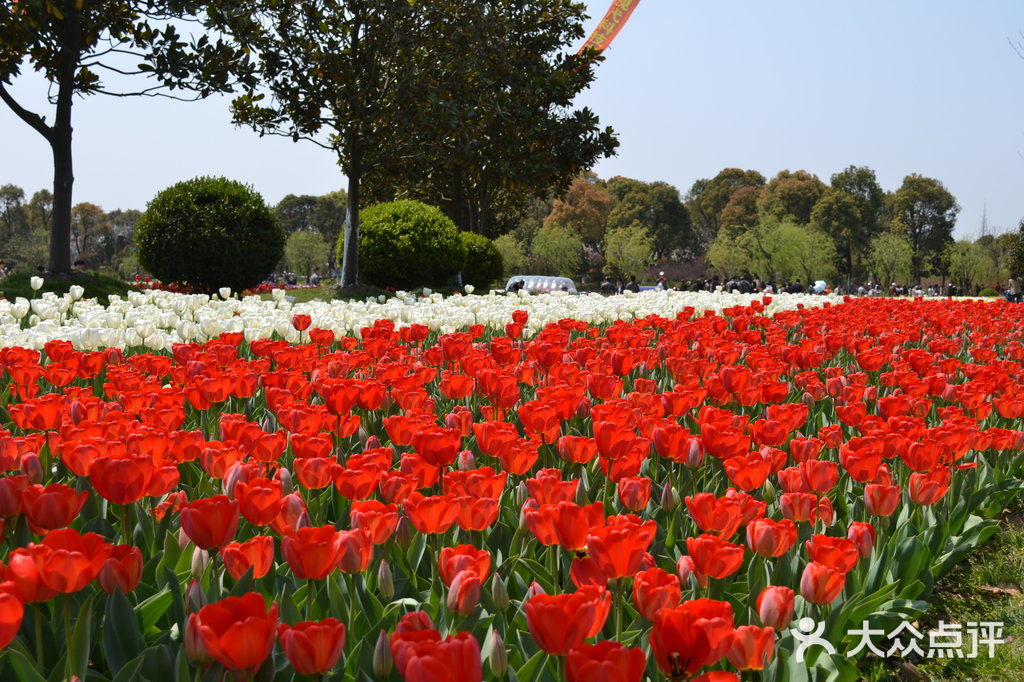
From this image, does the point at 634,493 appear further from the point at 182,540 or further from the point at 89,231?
the point at 89,231

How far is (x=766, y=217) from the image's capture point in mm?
65000

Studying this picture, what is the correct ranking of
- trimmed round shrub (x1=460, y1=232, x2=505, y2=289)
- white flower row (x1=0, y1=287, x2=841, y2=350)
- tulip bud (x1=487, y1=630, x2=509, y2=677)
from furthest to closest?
trimmed round shrub (x1=460, y1=232, x2=505, y2=289) → white flower row (x1=0, y1=287, x2=841, y2=350) → tulip bud (x1=487, y1=630, x2=509, y2=677)

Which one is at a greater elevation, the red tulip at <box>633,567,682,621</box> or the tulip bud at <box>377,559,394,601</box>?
the red tulip at <box>633,567,682,621</box>

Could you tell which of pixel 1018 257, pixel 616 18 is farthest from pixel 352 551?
pixel 616 18

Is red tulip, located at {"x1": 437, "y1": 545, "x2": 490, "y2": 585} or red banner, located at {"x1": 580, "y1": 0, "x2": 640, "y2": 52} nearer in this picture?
red tulip, located at {"x1": 437, "y1": 545, "x2": 490, "y2": 585}

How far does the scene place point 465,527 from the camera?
2.36 metres

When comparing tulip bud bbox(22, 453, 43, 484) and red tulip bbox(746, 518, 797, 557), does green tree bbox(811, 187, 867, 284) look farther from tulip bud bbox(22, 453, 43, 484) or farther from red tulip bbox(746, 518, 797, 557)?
tulip bud bbox(22, 453, 43, 484)

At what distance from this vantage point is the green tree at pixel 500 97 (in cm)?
2070

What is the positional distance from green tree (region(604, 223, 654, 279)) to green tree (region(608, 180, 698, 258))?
27.0 feet

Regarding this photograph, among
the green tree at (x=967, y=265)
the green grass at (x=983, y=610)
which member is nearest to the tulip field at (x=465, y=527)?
the green grass at (x=983, y=610)

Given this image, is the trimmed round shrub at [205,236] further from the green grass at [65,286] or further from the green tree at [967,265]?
the green tree at [967,265]

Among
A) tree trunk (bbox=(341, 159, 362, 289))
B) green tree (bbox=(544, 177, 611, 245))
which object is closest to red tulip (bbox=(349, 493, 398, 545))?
tree trunk (bbox=(341, 159, 362, 289))

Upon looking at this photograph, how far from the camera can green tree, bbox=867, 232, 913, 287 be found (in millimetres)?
66625

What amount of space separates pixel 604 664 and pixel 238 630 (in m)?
0.60
